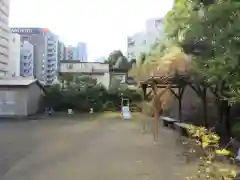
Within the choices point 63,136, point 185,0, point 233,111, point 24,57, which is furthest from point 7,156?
point 24,57

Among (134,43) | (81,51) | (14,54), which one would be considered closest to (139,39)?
(134,43)

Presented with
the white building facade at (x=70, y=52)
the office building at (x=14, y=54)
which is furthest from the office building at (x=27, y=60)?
the white building facade at (x=70, y=52)

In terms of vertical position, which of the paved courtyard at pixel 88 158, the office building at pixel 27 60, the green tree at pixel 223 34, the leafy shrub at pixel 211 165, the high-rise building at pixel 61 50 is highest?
the high-rise building at pixel 61 50

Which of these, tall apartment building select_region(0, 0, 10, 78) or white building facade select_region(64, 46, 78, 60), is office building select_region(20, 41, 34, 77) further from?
white building facade select_region(64, 46, 78, 60)

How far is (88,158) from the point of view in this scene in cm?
955

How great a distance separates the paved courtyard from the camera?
7.61 metres

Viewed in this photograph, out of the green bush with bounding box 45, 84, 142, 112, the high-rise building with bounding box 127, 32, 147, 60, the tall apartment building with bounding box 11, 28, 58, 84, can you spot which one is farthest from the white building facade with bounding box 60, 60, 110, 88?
the tall apartment building with bounding box 11, 28, 58, 84

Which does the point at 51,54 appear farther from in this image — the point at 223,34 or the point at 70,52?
the point at 223,34

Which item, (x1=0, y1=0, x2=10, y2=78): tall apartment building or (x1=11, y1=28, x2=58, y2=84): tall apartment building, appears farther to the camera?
(x1=11, y1=28, x2=58, y2=84): tall apartment building

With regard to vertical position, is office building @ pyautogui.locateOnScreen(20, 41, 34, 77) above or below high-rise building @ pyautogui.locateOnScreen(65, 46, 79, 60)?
below

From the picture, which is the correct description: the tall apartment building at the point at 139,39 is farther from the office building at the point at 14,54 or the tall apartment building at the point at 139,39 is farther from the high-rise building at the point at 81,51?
the high-rise building at the point at 81,51

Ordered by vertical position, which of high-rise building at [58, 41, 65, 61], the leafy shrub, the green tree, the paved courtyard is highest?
high-rise building at [58, 41, 65, 61]

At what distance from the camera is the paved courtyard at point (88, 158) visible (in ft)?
25.0

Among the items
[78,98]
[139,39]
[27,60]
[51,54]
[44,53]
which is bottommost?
[78,98]
